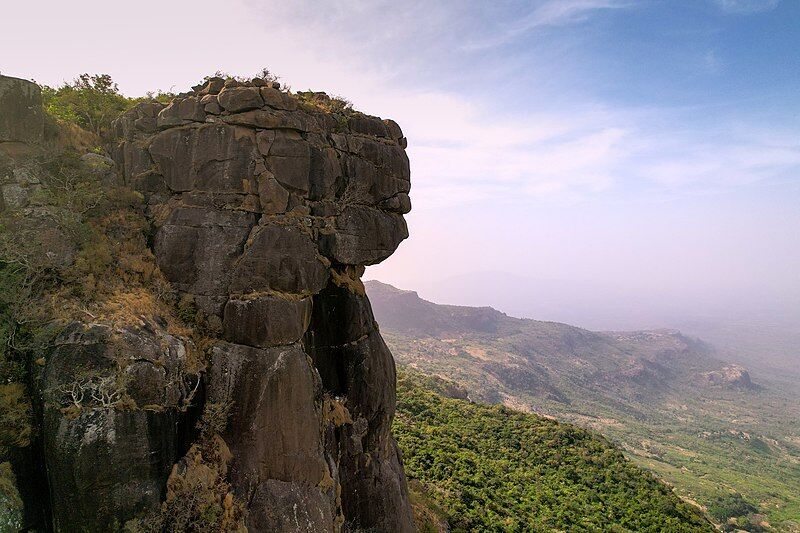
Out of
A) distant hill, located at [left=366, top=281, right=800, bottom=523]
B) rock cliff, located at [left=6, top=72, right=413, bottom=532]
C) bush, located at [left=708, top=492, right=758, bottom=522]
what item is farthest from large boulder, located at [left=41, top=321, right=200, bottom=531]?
distant hill, located at [left=366, top=281, right=800, bottom=523]

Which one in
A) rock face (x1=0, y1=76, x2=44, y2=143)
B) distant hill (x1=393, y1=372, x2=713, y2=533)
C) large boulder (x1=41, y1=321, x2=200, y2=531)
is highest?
rock face (x1=0, y1=76, x2=44, y2=143)

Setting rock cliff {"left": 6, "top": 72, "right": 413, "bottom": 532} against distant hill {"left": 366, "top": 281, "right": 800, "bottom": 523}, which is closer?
rock cliff {"left": 6, "top": 72, "right": 413, "bottom": 532}

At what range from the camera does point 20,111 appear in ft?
45.9

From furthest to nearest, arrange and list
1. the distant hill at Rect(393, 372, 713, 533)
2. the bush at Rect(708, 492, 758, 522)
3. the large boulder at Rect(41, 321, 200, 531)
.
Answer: the bush at Rect(708, 492, 758, 522) < the distant hill at Rect(393, 372, 713, 533) < the large boulder at Rect(41, 321, 200, 531)

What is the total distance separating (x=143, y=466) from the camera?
1121 cm

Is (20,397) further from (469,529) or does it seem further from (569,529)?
(569,529)

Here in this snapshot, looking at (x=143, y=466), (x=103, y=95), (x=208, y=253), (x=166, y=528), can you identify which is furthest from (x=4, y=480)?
(x=103, y=95)

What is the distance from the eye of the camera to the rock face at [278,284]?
44.0ft

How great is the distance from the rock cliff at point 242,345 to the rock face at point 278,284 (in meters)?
0.06

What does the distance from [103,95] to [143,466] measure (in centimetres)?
1540

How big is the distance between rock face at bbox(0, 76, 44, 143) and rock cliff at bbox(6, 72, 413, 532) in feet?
0.22

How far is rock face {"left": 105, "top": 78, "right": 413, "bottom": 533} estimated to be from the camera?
1340 centimetres

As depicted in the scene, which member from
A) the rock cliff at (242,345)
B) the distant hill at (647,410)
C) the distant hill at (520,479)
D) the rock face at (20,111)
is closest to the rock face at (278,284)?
the rock cliff at (242,345)

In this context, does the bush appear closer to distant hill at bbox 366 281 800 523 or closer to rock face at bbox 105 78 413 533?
distant hill at bbox 366 281 800 523
